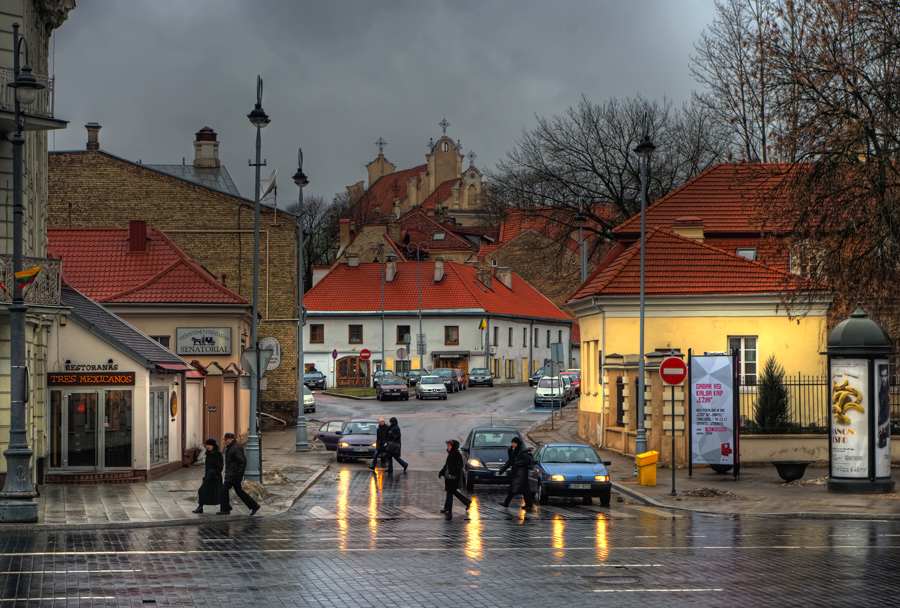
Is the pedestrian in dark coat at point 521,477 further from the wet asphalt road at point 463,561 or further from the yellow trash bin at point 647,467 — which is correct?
the yellow trash bin at point 647,467

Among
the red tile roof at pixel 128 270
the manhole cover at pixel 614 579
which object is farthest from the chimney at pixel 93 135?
the manhole cover at pixel 614 579

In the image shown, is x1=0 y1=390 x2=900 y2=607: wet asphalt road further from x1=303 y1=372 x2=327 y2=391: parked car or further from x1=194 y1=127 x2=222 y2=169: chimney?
x1=303 y1=372 x2=327 y2=391: parked car

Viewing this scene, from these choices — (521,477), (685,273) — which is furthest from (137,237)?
(521,477)

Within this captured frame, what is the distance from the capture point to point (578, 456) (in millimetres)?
24797

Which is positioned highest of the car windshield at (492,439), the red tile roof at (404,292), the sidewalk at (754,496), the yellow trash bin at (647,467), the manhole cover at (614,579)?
the red tile roof at (404,292)

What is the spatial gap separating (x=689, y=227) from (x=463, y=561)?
26.2 m

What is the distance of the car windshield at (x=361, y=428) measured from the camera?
36.3 m

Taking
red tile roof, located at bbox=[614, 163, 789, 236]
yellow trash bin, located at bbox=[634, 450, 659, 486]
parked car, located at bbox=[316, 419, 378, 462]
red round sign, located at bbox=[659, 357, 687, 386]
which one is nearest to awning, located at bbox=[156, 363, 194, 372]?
parked car, located at bbox=[316, 419, 378, 462]

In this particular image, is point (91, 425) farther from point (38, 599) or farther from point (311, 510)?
point (38, 599)

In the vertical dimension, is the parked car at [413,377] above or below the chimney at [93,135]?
below

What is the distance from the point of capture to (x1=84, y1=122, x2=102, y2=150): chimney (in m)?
51.8

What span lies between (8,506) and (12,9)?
400 inches

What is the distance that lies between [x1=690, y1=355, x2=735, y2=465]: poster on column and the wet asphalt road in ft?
22.4

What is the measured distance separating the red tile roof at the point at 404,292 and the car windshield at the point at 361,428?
46.8 m
